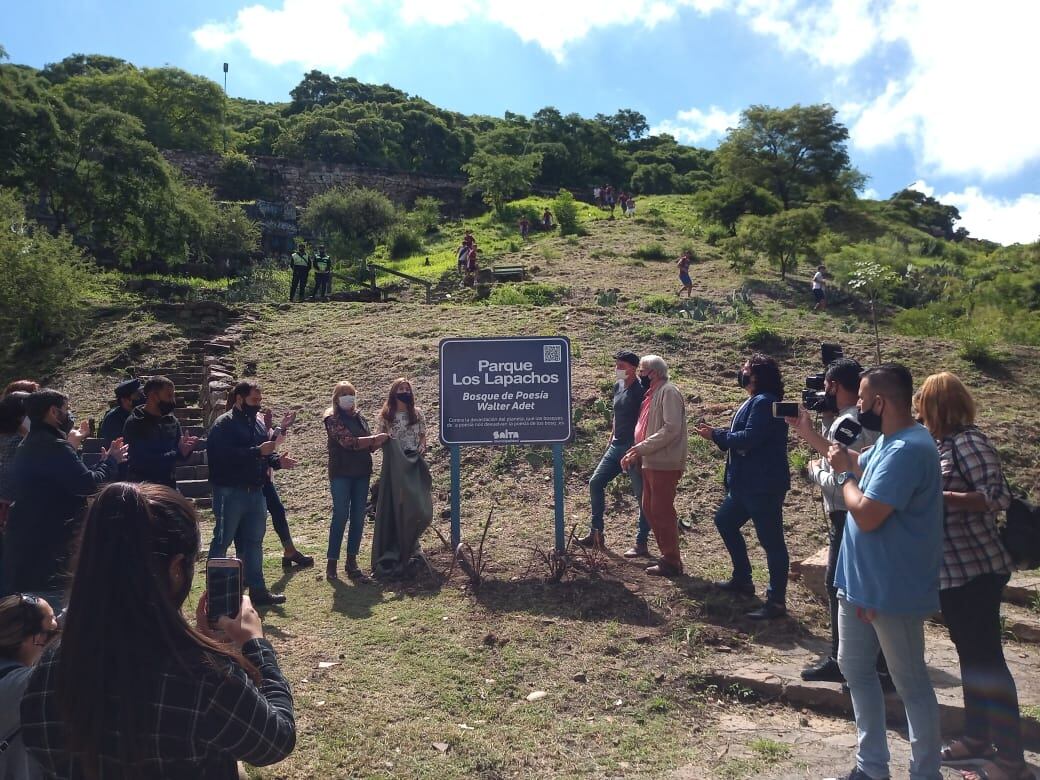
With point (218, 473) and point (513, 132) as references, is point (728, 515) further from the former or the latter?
point (513, 132)

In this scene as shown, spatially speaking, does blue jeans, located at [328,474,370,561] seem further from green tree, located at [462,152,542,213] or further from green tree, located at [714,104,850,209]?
green tree, located at [714,104,850,209]

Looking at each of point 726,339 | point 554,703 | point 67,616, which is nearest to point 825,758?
point 554,703

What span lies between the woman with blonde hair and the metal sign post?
26.1 inches

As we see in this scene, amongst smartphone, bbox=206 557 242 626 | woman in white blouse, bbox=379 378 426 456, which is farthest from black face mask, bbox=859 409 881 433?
woman in white blouse, bbox=379 378 426 456

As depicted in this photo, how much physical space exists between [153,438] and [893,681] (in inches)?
180

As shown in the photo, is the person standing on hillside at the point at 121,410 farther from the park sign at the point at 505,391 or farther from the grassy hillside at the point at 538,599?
the park sign at the point at 505,391

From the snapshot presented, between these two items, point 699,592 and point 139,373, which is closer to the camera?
point 699,592

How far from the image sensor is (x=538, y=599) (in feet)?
20.1

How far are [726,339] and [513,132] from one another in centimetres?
5700

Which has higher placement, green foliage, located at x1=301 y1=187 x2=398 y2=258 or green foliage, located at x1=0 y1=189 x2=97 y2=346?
green foliage, located at x1=301 y1=187 x2=398 y2=258

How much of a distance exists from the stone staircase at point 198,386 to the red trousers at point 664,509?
5.64 meters

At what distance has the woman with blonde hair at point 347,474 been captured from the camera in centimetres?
699

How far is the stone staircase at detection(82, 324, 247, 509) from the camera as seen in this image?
1064 centimetres

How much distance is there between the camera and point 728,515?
18.7ft
